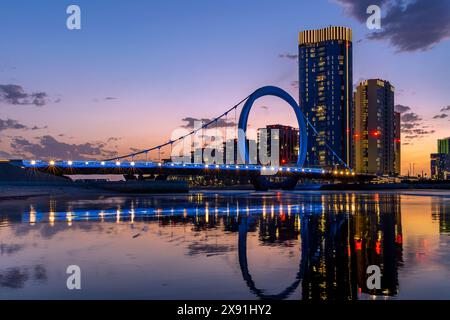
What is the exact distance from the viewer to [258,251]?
14602 mm

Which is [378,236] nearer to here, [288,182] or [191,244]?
[191,244]

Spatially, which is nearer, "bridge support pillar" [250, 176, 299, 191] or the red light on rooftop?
the red light on rooftop

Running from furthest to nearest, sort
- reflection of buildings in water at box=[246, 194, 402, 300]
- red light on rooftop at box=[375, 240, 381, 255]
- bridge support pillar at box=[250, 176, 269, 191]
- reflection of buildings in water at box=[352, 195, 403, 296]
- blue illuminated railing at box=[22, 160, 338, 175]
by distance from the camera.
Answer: bridge support pillar at box=[250, 176, 269, 191] < blue illuminated railing at box=[22, 160, 338, 175] < red light on rooftop at box=[375, 240, 381, 255] < reflection of buildings in water at box=[352, 195, 403, 296] < reflection of buildings in water at box=[246, 194, 402, 300]

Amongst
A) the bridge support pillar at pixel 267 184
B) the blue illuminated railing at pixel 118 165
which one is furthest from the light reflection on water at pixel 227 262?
the bridge support pillar at pixel 267 184

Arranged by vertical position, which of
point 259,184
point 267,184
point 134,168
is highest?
point 134,168

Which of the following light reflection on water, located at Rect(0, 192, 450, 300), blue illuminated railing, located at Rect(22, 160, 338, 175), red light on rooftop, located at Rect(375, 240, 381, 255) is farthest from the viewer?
blue illuminated railing, located at Rect(22, 160, 338, 175)

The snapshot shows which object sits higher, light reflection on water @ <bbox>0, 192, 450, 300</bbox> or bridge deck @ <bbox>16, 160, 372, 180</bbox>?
bridge deck @ <bbox>16, 160, 372, 180</bbox>

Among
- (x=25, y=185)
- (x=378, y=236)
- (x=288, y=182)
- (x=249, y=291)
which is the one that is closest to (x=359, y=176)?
(x=288, y=182)

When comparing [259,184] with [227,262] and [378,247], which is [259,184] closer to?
[378,247]

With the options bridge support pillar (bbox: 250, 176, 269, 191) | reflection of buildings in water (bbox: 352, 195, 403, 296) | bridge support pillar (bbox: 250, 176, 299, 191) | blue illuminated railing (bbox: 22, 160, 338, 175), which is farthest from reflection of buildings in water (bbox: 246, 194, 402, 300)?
bridge support pillar (bbox: 250, 176, 299, 191)

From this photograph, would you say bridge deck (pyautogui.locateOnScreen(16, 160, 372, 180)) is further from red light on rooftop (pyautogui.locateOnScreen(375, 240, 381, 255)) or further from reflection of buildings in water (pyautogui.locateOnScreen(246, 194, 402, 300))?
red light on rooftop (pyautogui.locateOnScreen(375, 240, 381, 255))

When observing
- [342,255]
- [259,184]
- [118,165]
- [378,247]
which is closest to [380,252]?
[378,247]

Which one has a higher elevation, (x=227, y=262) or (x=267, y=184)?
(x=227, y=262)

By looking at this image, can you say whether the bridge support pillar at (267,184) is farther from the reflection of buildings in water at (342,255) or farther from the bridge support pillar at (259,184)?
the reflection of buildings in water at (342,255)
